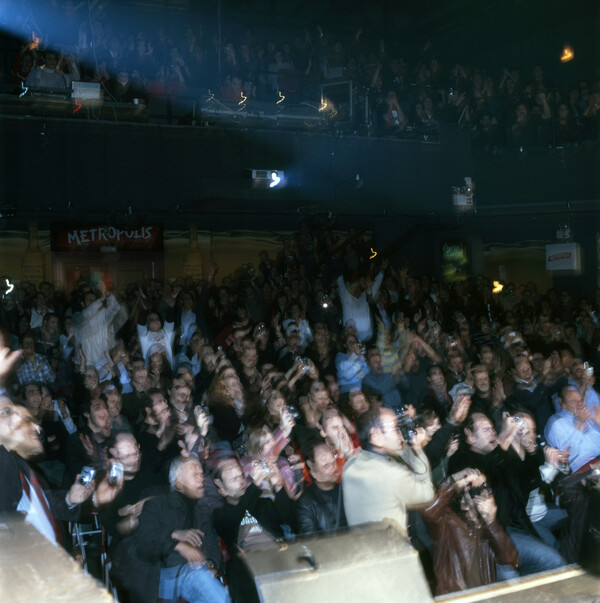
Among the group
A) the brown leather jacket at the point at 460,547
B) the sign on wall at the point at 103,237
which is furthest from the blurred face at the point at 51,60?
the brown leather jacket at the point at 460,547

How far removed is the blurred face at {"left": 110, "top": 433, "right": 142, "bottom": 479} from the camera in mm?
3900

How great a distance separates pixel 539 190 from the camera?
12242 mm

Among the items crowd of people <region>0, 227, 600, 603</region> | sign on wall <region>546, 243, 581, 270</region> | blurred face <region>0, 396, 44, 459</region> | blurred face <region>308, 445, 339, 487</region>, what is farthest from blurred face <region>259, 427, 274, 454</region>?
sign on wall <region>546, 243, 581, 270</region>

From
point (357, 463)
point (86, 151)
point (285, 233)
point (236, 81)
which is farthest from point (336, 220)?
point (357, 463)

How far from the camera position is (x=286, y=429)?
14.6ft

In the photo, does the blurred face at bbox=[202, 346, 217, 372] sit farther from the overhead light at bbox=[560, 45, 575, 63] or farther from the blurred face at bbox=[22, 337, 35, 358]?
the overhead light at bbox=[560, 45, 575, 63]

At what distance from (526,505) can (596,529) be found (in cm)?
151

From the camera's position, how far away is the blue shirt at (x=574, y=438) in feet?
15.5

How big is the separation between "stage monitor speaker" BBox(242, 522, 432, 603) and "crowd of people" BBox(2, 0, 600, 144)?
29.8 ft

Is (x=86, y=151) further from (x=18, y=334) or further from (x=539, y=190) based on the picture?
(x=539, y=190)

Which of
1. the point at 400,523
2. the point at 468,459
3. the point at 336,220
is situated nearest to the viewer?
the point at 400,523

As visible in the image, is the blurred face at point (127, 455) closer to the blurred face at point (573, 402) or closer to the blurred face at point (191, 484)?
the blurred face at point (191, 484)

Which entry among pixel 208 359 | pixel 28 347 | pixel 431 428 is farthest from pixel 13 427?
pixel 28 347

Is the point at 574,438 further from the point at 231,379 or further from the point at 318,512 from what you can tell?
the point at 231,379
